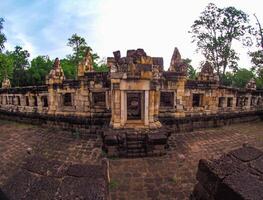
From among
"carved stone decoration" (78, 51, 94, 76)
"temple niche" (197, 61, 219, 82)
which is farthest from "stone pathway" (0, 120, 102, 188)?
"temple niche" (197, 61, 219, 82)

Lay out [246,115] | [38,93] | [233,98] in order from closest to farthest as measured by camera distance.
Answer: [38,93] < [233,98] < [246,115]

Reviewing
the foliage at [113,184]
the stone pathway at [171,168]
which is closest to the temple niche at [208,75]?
the stone pathway at [171,168]

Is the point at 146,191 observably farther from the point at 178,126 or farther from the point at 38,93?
the point at 38,93

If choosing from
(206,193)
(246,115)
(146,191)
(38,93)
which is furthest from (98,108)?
(246,115)

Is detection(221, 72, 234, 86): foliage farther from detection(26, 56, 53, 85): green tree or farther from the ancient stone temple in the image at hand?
detection(26, 56, 53, 85): green tree

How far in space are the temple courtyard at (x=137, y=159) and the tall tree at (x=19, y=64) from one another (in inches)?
734

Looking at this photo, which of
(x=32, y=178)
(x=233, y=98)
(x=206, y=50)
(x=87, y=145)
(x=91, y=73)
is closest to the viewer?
(x=32, y=178)

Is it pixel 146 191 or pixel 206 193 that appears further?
pixel 146 191

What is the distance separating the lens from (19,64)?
34.8 m

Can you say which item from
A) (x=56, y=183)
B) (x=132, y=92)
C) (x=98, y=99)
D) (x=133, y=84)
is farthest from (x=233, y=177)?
(x=98, y=99)

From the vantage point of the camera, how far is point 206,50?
Answer: 24.0 metres

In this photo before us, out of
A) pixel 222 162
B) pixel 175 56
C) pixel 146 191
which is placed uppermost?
pixel 175 56

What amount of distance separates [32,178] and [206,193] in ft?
8.07

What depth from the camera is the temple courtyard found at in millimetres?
5477
